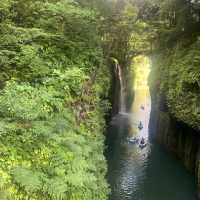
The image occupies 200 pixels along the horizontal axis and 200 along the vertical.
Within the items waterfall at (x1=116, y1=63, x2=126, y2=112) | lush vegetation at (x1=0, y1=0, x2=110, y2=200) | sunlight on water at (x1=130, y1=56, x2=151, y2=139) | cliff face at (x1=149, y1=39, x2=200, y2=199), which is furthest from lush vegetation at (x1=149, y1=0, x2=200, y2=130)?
waterfall at (x1=116, y1=63, x2=126, y2=112)

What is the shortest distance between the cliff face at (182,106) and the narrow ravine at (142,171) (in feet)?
2.65

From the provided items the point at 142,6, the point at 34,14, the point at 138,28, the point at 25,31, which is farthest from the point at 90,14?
the point at 138,28

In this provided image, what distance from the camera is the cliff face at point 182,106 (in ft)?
67.6

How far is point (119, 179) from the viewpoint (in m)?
21.7

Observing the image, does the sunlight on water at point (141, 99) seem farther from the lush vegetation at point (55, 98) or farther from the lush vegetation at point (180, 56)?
the lush vegetation at point (55, 98)

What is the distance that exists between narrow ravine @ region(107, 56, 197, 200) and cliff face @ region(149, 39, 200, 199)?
809 mm

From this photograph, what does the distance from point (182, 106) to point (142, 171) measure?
196 inches

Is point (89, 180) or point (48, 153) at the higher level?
point (48, 153)

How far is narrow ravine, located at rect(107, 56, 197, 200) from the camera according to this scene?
66.0 feet

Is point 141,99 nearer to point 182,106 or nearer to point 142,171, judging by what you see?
point 142,171

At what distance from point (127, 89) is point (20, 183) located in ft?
144

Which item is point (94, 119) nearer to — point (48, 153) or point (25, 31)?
point (25, 31)

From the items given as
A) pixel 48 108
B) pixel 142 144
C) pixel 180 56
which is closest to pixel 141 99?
pixel 142 144

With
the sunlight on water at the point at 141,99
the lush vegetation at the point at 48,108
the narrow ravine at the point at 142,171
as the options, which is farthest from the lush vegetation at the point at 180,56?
the sunlight on water at the point at 141,99
